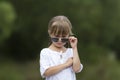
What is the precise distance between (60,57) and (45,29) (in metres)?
19.2

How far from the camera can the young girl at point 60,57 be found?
13.0 feet

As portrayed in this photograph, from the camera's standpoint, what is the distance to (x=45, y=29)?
75.9 ft

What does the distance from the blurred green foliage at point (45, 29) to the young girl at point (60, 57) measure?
1731cm

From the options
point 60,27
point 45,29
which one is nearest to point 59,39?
point 60,27

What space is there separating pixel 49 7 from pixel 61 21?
1978 cm

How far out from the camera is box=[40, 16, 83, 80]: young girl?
3.95 metres

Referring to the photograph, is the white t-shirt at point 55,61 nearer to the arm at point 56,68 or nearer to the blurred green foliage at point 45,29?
the arm at point 56,68

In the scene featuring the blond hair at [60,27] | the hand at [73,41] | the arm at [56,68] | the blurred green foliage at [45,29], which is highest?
the blond hair at [60,27]

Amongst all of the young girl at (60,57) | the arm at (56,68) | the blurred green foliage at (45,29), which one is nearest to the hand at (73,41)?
the young girl at (60,57)

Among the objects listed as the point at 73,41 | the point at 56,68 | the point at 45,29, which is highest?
the point at 73,41

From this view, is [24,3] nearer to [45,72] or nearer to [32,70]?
[32,70]

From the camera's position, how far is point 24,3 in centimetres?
2470

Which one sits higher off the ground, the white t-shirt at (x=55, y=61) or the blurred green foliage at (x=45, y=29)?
the white t-shirt at (x=55, y=61)

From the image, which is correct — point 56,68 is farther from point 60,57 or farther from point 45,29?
point 45,29
